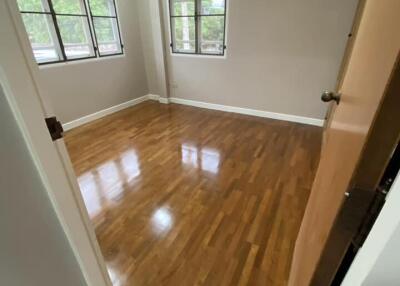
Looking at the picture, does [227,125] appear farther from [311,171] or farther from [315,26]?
[315,26]

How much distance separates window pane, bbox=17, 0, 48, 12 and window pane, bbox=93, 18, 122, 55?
0.77m

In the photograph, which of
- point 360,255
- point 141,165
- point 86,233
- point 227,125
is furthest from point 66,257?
point 227,125

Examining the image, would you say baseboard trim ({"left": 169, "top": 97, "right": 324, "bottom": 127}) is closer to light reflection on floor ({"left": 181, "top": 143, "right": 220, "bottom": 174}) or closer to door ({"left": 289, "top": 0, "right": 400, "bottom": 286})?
light reflection on floor ({"left": 181, "top": 143, "right": 220, "bottom": 174})

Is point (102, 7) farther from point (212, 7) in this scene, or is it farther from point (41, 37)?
point (212, 7)

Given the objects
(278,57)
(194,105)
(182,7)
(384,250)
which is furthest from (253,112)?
(384,250)

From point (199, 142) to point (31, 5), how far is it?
265 cm

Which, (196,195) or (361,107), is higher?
(361,107)

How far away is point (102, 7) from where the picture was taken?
11.5 ft

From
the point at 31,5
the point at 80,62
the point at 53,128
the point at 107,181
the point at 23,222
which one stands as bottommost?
the point at 107,181

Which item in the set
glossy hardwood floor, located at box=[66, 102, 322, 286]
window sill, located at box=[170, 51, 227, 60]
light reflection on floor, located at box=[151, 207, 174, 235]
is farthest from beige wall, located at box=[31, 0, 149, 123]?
light reflection on floor, located at box=[151, 207, 174, 235]

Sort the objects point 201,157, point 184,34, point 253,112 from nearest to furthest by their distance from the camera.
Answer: point 201,157
point 253,112
point 184,34

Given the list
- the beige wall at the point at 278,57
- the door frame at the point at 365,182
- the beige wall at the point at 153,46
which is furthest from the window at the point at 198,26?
the door frame at the point at 365,182

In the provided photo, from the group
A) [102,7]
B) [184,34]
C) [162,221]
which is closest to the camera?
[162,221]

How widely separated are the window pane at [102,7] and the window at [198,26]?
0.98 metres
